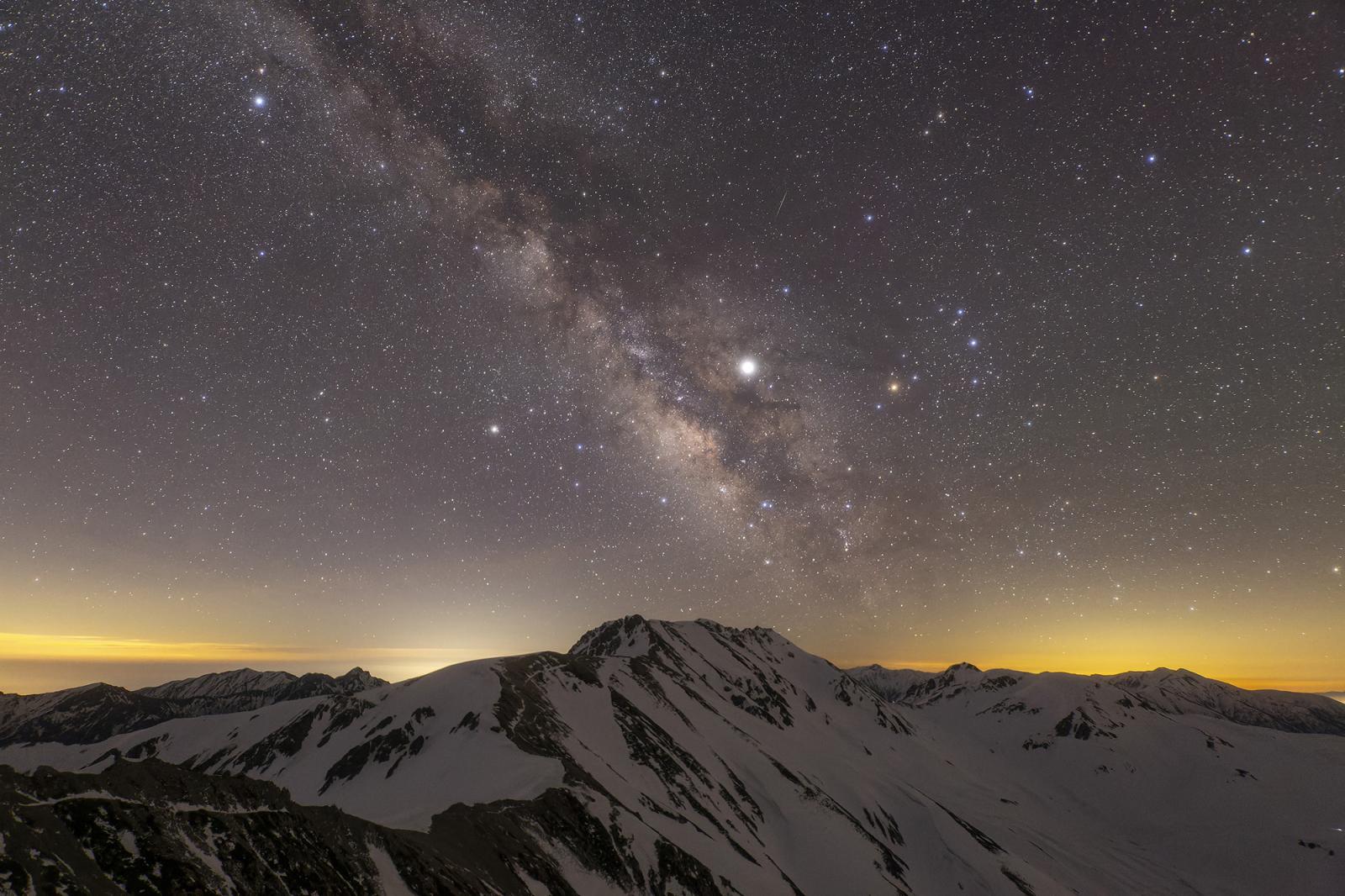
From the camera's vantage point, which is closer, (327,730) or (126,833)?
(126,833)

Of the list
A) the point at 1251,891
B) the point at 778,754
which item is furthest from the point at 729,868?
the point at 1251,891

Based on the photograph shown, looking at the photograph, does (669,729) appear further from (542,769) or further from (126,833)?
(126,833)

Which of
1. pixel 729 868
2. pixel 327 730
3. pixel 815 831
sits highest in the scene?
pixel 327 730

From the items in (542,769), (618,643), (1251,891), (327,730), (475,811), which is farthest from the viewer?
(618,643)

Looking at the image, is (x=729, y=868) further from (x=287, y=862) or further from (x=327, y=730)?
(x=327, y=730)

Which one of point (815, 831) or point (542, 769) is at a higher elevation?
point (542, 769)

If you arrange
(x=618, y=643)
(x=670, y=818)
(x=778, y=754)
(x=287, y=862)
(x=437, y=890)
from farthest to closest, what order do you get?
(x=618, y=643), (x=778, y=754), (x=670, y=818), (x=437, y=890), (x=287, y=862)
